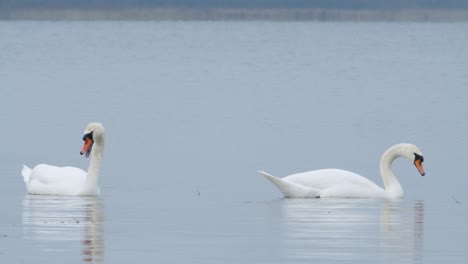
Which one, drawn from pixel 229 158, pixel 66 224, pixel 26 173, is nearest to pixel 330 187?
pixel 26 173

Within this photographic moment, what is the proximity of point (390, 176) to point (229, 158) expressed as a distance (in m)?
3.91

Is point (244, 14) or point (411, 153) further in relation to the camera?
point (244, 14)

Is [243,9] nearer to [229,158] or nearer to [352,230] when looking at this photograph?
[229,158]

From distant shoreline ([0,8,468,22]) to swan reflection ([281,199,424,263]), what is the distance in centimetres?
12328

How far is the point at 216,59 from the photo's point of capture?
6431 cm

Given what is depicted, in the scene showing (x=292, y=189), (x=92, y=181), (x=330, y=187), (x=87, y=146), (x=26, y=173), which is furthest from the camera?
(x=26, y=173)

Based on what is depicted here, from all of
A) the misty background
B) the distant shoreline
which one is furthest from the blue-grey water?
the misty background

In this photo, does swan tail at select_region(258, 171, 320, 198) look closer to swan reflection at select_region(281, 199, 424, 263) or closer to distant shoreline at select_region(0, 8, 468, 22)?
swan reflection at select_region(281, 199, 424, 263)

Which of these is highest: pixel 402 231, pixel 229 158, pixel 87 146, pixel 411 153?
pixel 229 158

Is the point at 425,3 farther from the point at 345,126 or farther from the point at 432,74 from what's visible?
the point at 345,126

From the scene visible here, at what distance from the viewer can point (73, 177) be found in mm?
18828

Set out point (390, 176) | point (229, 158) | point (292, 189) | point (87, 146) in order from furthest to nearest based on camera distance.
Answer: point (229, 158), point (390, 176), point (87, 146), point (292, 189)

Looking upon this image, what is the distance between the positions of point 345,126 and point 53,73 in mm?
20939

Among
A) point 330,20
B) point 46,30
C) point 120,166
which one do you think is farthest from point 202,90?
point 330,20
